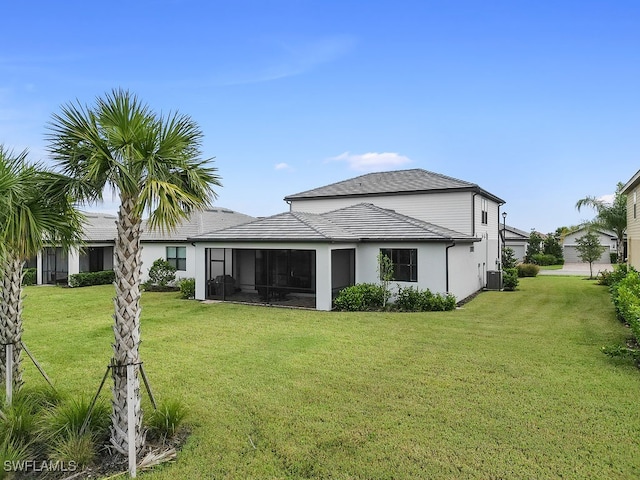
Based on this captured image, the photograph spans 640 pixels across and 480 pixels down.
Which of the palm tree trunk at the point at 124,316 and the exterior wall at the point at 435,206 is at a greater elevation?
the exterior wall at the point at 435,206

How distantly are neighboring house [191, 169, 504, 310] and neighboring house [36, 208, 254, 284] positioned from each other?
292cm

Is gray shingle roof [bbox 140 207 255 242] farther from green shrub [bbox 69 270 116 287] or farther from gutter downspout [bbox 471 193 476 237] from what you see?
gutter downspout [bbox 471 193 476 237]

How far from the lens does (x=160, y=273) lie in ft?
73.0

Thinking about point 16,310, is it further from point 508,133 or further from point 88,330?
point 508,133

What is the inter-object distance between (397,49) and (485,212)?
35.6 feet

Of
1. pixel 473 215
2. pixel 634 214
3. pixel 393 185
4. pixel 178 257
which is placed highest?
pixel 393 185

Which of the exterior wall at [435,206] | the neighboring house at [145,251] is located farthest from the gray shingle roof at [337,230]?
the neighboring house at [145,251]

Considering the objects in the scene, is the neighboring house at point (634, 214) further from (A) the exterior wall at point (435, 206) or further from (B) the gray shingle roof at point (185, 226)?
(B) the gray shingle roof at point (185, 226)

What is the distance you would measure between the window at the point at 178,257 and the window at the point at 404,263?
1204cm

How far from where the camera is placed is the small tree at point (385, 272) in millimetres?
15736

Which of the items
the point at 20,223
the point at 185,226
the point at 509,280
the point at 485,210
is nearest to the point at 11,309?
the point at 20,223

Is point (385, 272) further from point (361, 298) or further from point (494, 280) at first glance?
point (494, 280)

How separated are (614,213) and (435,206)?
1700 centimetres
